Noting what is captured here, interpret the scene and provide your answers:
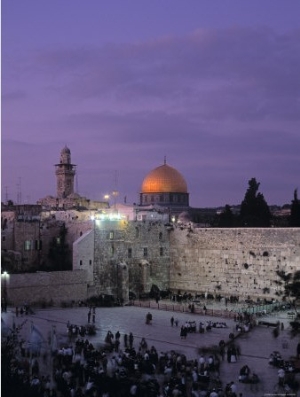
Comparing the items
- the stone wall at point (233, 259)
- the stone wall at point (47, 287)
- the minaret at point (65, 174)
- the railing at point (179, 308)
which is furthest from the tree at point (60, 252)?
the minaret at point (65, 174)

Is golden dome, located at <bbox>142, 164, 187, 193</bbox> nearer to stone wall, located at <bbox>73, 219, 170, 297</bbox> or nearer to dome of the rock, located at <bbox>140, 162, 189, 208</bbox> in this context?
dome of the rock, located at <bbox>140, 162, 189, 208</bbox>

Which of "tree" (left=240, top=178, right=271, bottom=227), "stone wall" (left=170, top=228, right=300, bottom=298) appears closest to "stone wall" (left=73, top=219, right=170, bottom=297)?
"stone wall" (left=170, top=228, right=300, bottom=298)

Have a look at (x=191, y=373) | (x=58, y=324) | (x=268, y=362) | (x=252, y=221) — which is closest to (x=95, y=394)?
(x=191, y=373)

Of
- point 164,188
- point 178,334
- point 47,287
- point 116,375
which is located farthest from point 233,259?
point 164,188

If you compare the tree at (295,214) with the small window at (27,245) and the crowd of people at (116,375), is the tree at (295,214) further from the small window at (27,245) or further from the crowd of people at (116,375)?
the crowd of people at (116,375)

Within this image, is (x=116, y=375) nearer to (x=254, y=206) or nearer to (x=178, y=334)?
(x=178, y=334)

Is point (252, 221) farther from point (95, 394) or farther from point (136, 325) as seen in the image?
point (95, 394)

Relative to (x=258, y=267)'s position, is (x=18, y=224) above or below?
above
